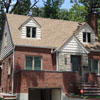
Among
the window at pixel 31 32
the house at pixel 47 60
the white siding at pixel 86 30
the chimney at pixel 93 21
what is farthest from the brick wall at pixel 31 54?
the chimney at pixel 93 21

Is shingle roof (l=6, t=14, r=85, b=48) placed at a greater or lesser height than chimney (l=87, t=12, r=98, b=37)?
lesser

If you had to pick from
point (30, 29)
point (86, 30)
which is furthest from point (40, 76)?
point (86, 30)

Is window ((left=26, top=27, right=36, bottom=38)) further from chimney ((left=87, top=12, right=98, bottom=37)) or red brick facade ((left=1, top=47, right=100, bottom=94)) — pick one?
chimney ((left=87, top=12, right=98, bottom=37))

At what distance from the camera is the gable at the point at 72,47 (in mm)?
22844

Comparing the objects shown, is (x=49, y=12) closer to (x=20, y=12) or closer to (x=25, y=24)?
(x=20, y=12)

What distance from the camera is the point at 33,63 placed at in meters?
22.5

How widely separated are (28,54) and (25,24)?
11.3 feet

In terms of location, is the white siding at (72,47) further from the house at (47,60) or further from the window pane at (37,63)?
the window pane at (37,63)

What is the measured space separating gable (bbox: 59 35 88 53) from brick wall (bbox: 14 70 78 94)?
2.79 meters

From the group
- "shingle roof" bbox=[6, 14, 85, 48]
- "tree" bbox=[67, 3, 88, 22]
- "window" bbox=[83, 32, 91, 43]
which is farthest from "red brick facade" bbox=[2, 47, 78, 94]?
"tree" bbox=[67, 3, 88, 22]

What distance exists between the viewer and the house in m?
20.1

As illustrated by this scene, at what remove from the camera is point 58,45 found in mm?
23656

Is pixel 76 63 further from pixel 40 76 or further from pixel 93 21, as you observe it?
pixel 93 21

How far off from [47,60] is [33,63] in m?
1.49
